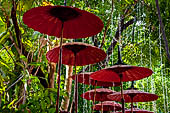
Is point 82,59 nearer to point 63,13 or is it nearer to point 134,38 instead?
point 63,13

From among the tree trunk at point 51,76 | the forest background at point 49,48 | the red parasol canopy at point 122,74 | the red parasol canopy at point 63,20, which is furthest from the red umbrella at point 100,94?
the red parasol canopy at point 63,20

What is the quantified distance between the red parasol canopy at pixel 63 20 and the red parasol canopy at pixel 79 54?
6 cm

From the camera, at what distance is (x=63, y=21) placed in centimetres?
92

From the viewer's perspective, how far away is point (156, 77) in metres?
6.12

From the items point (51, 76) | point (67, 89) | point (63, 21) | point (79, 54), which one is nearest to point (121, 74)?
point (79, 54)

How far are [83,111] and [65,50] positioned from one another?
14.8ft

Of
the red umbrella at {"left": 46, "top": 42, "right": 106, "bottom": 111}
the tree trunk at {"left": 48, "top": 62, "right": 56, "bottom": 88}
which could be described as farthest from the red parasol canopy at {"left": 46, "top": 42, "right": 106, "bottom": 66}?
the tree trunk at {"left": 48, "top": 62, "right": 56, "bottom": 88}

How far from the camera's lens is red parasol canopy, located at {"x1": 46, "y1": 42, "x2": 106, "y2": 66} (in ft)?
3.44

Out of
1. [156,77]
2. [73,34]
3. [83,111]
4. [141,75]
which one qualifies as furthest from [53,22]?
[156,77]

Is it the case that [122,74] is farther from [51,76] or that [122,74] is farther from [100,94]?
[51,76]

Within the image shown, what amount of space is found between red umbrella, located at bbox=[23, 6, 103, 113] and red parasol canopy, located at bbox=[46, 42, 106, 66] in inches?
2.5

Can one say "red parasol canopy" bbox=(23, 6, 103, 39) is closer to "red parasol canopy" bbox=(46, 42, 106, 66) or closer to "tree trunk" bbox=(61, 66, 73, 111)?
"red parasol canopy" bbox=(46, 42, 106, 66)

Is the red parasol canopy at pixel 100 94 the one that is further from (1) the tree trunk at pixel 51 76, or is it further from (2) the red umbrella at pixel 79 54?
(2) the red umbrella at pixel 79 54

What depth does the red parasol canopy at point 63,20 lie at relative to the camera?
857 mm
